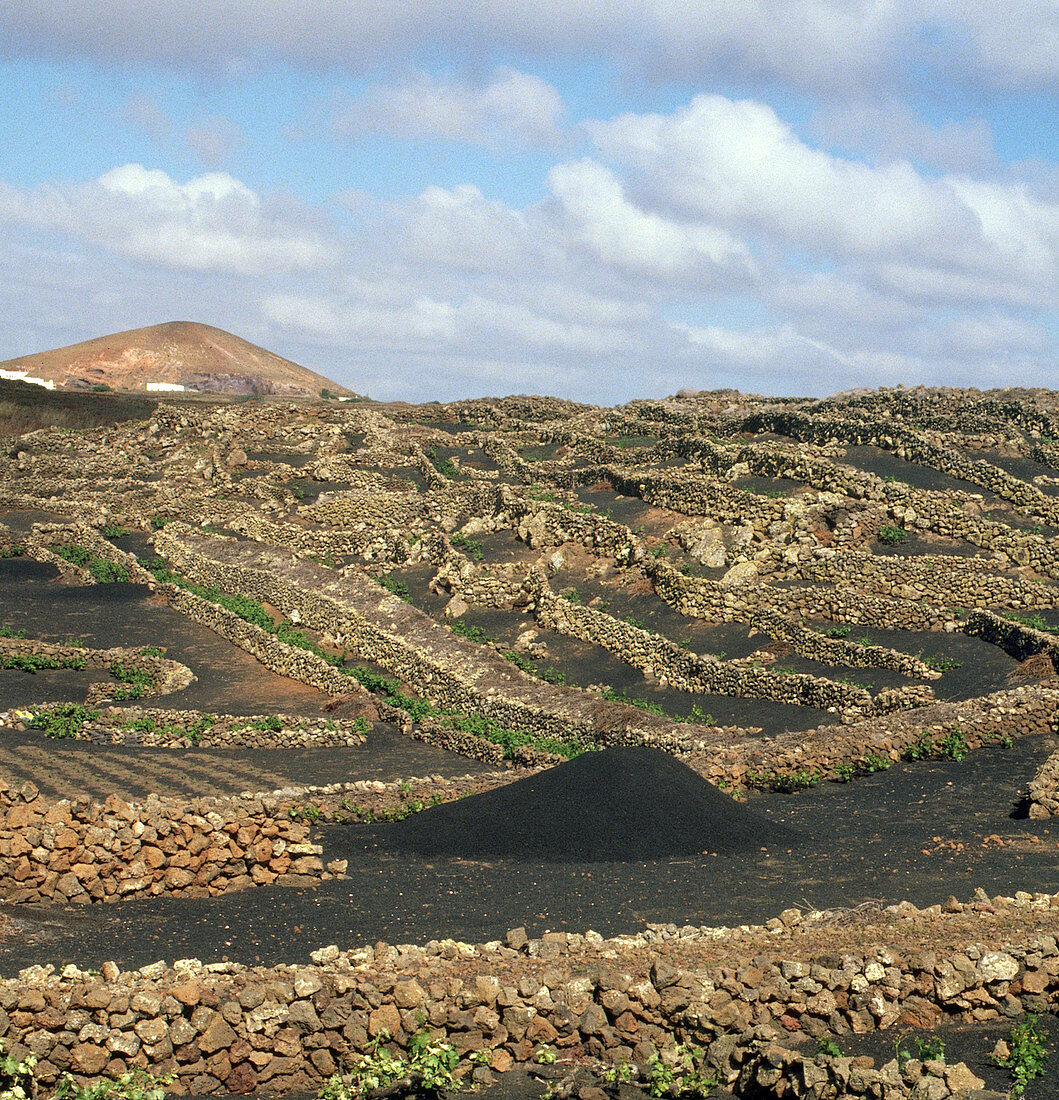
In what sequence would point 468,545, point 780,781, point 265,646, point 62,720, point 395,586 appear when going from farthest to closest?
point 468,545 → point 395,586 → point 265,646 → point 62,720 → point 780,781

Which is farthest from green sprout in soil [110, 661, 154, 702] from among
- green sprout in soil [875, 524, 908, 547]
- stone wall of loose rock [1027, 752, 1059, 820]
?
green sprout in soil [875, 524, 908, 547]

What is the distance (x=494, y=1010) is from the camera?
8.15 m

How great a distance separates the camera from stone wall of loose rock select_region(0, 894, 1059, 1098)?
7766 mm

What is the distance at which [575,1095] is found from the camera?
7617 mm

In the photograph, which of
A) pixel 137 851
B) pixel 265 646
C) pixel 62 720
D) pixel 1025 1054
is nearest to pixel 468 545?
pixel 265 646

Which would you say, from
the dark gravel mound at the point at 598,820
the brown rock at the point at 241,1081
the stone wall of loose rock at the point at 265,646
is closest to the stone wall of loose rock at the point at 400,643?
the stone wall of loose rock at the point at 265,646

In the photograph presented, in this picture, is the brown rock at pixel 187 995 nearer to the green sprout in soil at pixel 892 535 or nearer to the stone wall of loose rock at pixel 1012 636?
the stone wall of loose rock at pixel 1012 636

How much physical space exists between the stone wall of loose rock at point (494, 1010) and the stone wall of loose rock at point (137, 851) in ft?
12.1

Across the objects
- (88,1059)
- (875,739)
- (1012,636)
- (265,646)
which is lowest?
(88,1059)

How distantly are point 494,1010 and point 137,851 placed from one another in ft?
20.5

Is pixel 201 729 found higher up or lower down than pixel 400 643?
lower down

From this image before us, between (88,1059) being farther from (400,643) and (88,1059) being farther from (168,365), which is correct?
(168,365)

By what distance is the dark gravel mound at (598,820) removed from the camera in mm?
13977

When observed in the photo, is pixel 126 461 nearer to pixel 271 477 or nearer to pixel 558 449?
pixel 271 477
